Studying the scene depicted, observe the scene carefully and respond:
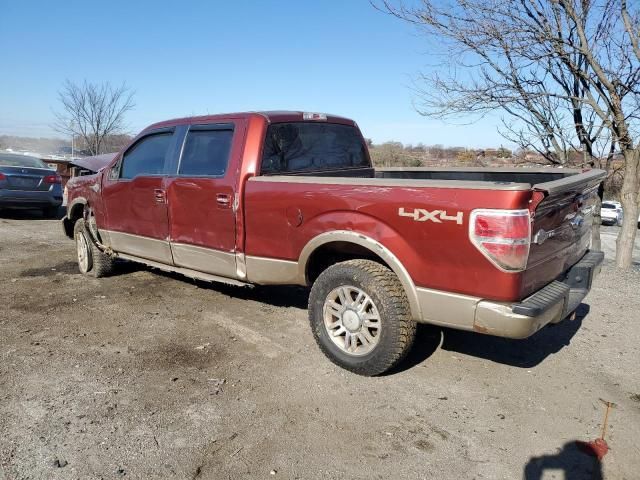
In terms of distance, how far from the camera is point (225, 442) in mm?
2799

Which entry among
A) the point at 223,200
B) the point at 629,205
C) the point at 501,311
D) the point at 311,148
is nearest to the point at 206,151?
the point at 223,200

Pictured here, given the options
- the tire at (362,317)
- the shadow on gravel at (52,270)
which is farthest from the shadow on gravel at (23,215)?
the tire at (362,317)

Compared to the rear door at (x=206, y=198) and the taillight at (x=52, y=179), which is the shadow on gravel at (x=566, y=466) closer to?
the rear door at (x=206, y=198)

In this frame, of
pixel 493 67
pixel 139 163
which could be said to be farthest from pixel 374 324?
pixel 493 67

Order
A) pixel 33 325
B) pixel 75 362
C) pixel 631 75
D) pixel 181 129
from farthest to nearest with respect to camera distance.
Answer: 1. pixel 631 75
2. pixel 181 129
3. pixel 33 325
4. pixel 75 362

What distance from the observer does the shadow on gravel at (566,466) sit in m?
2.57

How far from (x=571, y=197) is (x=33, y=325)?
4.59 metres

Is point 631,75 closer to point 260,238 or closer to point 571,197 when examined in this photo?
point 571,197

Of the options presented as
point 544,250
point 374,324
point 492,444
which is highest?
point 544,250

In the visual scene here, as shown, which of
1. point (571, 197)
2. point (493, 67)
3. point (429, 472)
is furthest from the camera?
point (493, 67)

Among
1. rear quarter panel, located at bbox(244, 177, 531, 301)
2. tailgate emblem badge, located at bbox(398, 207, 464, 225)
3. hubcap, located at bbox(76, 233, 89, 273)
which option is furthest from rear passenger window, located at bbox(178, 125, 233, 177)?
hubcap, located at bbox(76, 233, 89, 273)

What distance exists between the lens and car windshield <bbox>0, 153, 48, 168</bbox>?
11.7 metres

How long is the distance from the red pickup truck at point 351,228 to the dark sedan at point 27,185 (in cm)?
694

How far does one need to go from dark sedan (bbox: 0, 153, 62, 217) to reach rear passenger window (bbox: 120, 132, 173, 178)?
716cm
